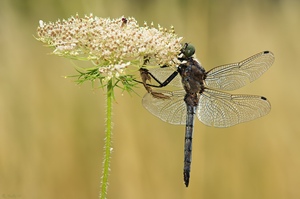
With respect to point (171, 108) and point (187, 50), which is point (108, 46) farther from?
point (171, 108)

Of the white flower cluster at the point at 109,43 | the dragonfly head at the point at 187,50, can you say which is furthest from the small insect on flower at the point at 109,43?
the dragonfly head at the point at 187,50

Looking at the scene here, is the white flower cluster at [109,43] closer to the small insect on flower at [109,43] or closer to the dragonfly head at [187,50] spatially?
the small insect on flower at [109,43]

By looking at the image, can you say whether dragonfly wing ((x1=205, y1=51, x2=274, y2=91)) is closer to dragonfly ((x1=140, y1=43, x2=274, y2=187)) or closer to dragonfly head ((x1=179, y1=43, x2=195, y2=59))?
dragonfly ((x1=140, y1=43, x2=274, y2=187))

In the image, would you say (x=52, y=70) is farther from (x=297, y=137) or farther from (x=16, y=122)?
(x=297, y=137)

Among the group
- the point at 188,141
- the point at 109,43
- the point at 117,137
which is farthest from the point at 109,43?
the point at 117,137

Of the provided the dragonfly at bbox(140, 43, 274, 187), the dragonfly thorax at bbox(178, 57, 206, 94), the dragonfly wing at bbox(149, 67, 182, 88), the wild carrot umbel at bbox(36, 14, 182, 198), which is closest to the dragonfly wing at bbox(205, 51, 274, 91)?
the dragonfly at bbox(140, 43, 274, 187)

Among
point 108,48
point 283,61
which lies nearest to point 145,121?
point 283,61

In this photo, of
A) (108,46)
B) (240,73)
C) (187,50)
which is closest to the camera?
(108,46)
